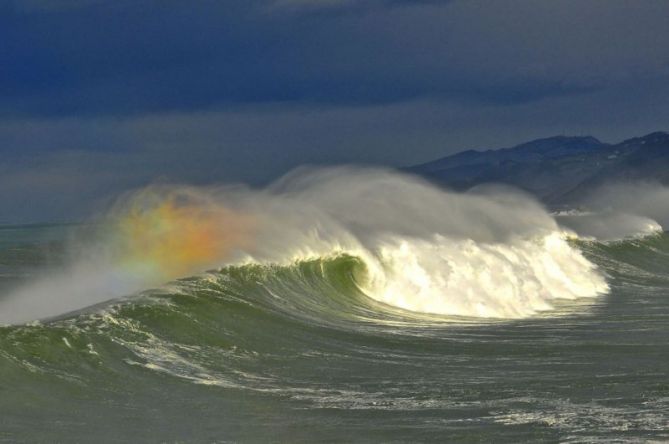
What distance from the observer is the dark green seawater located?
1300cm

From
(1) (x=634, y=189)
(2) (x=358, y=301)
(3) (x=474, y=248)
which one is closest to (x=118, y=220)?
(2) (x=358, y=301)

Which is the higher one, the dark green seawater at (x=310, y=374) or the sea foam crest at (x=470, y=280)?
the sea foam crest at (x=470, y=280)

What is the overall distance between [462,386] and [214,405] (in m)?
3.60

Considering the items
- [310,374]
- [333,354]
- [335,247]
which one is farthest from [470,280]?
[310,374]

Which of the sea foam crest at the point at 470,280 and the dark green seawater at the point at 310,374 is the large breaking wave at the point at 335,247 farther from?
the dark green seawater at the point at 310,374

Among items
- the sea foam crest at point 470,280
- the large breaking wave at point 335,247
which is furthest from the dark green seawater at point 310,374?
the sea foam crest at point 470,280

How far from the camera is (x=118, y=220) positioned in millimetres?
30453

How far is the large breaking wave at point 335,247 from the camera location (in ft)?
90.5

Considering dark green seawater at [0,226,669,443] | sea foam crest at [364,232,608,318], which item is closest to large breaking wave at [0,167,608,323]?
sea foam crest at [364,232,608,318]

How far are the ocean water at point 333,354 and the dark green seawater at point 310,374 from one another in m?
0.04

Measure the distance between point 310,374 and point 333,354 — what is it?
8.42 ft

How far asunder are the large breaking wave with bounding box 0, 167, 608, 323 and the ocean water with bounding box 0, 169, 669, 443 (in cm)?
12

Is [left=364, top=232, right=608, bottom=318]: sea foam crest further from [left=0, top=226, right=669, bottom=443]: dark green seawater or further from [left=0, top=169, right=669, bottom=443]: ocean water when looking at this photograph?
[left=0, top=226, right=669, bottom=443]: dark green seawater

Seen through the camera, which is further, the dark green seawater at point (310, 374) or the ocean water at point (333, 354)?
the ocean water at point (333, 354)
